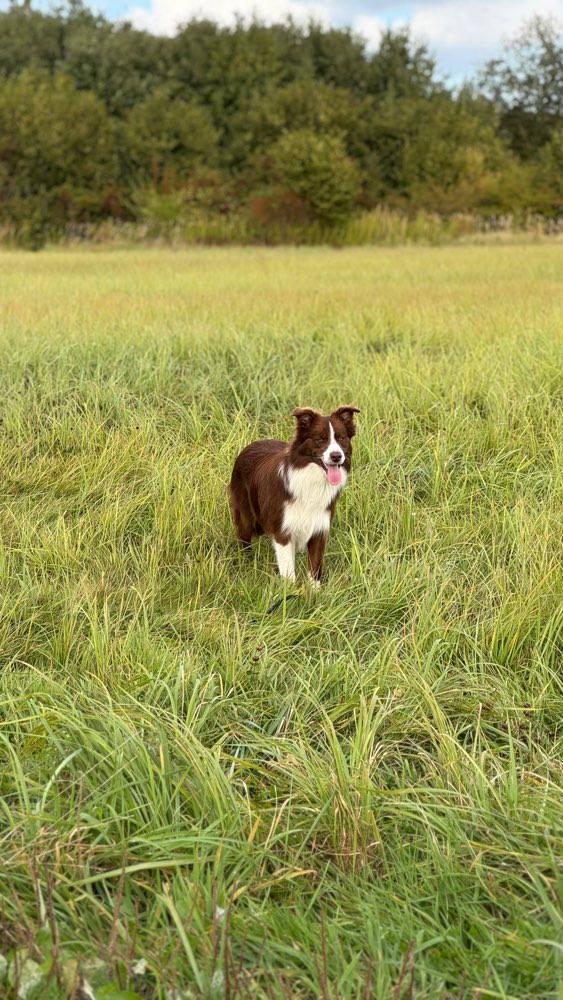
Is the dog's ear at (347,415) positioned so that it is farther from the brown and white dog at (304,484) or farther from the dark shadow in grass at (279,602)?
the dark shadow in grass at (279,602)

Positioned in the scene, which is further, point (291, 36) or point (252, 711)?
point (291, 36)

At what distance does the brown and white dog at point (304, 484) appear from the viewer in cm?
340

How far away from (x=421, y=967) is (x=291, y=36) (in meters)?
41.6

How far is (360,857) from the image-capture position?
202cm

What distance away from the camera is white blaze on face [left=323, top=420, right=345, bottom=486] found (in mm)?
3322

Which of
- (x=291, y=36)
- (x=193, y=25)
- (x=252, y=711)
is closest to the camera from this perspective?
(x=252, y=711)

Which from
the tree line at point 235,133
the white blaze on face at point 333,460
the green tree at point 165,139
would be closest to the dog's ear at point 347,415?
the white blaze on face at point 333,460

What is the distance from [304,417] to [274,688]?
119cm

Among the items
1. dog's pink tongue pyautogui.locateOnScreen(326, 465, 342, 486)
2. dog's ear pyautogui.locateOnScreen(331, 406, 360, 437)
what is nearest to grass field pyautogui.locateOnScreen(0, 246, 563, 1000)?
dog's pink tongue pyautogui.locateOnScreen(326, 465, 342, 486)

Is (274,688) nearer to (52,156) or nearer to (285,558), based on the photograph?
(285,558)

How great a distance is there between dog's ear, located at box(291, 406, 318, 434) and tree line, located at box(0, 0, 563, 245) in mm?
22638

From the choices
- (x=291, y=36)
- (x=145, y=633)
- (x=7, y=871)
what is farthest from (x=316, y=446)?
(x=291, y=36)

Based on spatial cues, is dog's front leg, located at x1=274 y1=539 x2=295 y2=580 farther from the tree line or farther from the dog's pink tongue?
the tree line

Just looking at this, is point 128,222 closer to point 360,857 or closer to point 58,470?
point 58,470
